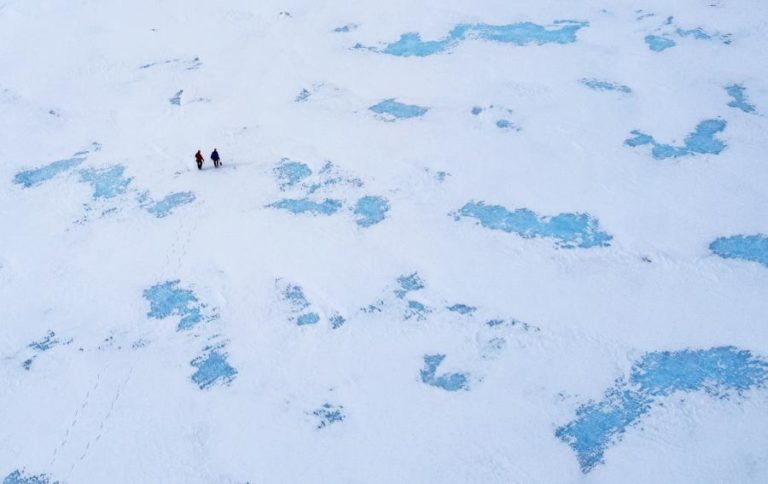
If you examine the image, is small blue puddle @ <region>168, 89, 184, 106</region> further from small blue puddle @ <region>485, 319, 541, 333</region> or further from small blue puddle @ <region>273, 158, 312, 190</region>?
small blue puddle @ <region>485, 319, 541, 333</region>

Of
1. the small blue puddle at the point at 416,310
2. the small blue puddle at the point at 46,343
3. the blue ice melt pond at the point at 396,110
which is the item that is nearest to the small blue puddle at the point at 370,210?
the small blue puddle at the point at 416,310

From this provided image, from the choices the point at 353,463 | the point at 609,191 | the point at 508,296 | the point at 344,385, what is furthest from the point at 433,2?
the point at 353,463

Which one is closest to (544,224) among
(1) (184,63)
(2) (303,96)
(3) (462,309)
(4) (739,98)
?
(3) (462,309)

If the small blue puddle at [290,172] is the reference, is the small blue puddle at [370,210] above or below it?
below

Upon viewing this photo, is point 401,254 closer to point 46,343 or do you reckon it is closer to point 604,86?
point 46,343

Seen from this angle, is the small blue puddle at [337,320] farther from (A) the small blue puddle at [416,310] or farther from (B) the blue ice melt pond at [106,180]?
(B) the blue ice melt pond at [106,180]

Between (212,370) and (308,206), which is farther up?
(308,206)

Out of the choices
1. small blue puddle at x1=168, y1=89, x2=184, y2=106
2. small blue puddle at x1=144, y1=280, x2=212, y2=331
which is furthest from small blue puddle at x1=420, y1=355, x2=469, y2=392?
small blue puddle at x1=168, y1=89, x2=184, y2=106
